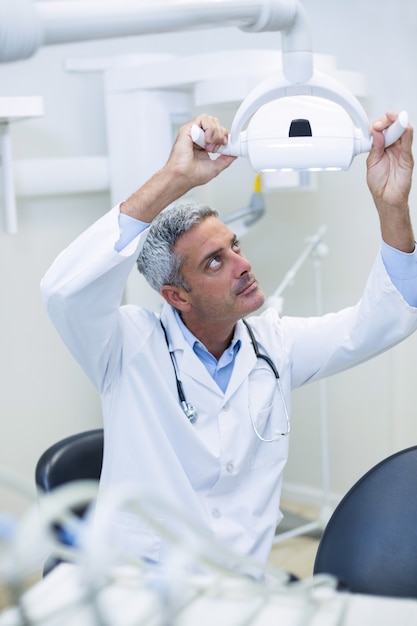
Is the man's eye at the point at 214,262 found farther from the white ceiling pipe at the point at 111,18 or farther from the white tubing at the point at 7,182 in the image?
the white ceiling pipe at the point at 111,18

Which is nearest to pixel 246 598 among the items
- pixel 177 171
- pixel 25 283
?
pixel 177 171

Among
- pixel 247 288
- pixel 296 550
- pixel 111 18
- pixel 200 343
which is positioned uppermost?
pixel 111 18

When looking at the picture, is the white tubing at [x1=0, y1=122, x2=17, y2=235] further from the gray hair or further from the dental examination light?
the dental examination light

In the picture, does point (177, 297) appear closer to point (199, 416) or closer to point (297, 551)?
point (199, 416)

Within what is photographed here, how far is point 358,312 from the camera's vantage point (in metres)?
1.73

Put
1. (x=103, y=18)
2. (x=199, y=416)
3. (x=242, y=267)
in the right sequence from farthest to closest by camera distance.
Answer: (x=242, y=267) < (x=199, y=416) < (x=103, y=18)

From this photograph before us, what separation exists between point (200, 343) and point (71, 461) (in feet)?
1.17

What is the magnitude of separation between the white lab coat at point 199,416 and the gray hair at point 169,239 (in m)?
0.13

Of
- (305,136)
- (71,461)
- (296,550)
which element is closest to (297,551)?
(296,550)

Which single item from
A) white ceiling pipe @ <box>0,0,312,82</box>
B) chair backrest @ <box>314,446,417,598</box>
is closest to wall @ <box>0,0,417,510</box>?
chair backrest @ <box>314,446,417,598</box>

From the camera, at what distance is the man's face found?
1.77 meters

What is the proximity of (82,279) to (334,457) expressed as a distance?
2064 millimetres

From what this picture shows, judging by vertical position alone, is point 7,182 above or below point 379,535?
above

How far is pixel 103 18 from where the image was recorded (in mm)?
609
